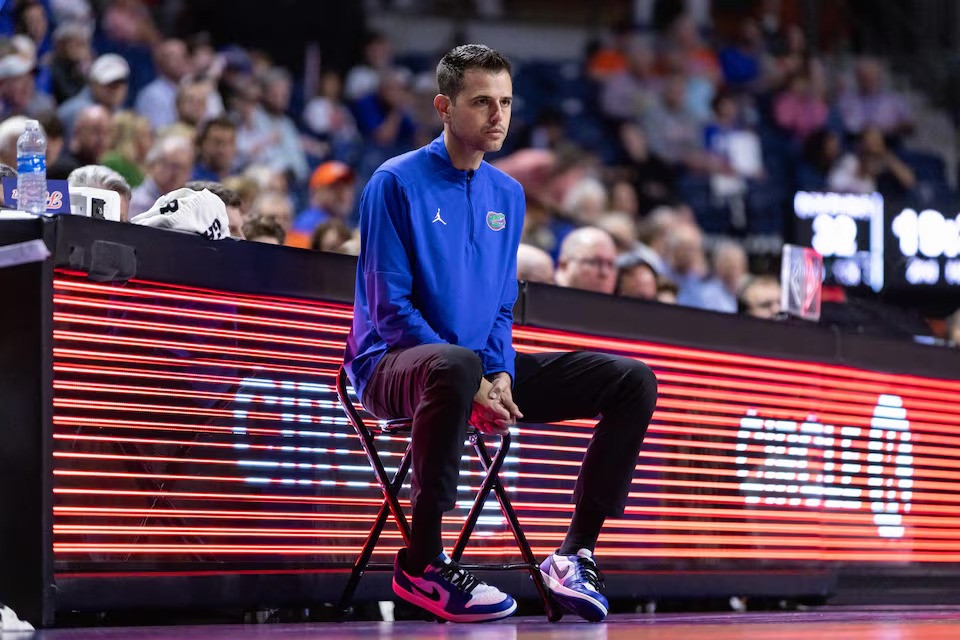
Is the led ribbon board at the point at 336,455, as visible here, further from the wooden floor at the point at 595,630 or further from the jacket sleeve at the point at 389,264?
the jacket sleeve at the point at 389,264

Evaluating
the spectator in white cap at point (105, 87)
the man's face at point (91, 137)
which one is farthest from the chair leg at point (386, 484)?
the spectator in white cap at point (105, 87)

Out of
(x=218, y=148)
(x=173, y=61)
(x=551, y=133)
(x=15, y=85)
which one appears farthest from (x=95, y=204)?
(x=551, y=133)

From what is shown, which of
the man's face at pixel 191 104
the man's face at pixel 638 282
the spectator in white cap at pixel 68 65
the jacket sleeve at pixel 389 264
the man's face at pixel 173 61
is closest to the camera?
the jacket sleeve at pixel 389 264

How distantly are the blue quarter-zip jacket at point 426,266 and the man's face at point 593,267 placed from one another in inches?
83.4

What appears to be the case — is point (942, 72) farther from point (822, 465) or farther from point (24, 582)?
point (24, 582)

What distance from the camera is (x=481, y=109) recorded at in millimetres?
3984

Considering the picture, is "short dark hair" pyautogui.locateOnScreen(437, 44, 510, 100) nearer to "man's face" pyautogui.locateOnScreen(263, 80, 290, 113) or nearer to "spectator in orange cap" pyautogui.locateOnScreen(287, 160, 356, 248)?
"spectator in orange cap" pyautogui.locateOnScreen(287, 160, 356, 248)

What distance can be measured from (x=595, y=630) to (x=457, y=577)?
0.39 meters

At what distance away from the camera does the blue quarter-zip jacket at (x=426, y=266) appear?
3.85 m

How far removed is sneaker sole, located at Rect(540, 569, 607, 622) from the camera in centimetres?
395

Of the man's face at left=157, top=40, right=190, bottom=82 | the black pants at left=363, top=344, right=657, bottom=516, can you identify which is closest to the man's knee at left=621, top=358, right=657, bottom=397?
the black pants at left=363, top=344, right=657, bottom=516

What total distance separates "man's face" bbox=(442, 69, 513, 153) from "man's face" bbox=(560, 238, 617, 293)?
7.21 ft

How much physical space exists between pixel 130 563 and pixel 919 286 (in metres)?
4.53

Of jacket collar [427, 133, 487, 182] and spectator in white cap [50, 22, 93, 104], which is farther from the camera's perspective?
spectator in white cap [50, 22, 93, 104]
